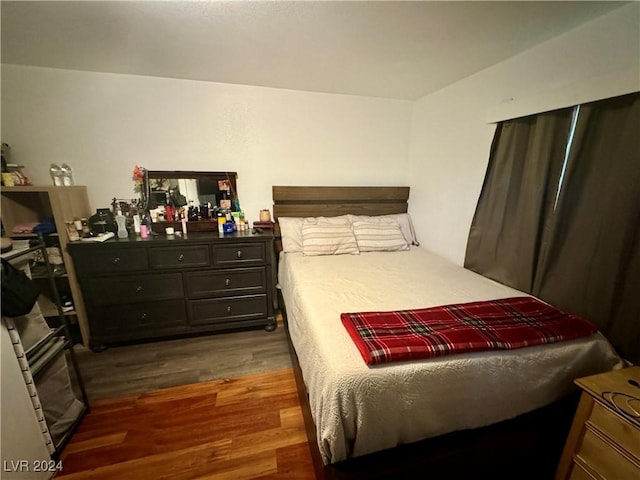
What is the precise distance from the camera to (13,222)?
207 centimetres

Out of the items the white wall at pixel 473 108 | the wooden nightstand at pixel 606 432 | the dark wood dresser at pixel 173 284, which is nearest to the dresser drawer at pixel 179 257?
the dark wood dresser at pixel 173 284

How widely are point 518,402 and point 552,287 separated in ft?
2.58

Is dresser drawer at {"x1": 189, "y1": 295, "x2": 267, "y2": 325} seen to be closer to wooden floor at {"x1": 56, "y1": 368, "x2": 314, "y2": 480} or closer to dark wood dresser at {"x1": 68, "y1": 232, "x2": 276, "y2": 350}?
dark wood dresser at {"x1": 68, "y1": 232, "x2": 276, "y2": 350}

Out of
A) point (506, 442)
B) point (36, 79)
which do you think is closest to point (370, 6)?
point (506, 442)

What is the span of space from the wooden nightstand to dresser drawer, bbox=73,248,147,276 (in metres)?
2.68

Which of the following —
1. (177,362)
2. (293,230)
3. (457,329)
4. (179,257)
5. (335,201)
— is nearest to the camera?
(457,329)

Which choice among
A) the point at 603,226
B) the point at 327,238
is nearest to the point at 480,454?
the point at 603,226

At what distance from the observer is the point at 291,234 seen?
99.9 inches

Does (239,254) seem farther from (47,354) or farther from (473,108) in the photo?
(473,108)

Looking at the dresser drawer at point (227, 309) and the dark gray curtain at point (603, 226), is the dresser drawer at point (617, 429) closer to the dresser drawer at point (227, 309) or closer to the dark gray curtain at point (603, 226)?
the dark gray curtain at point (603, 226)

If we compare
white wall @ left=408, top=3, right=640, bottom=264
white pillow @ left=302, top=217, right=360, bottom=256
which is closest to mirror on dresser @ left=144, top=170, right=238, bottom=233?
white pillow @ left=302, top=217, right=360, bottom=256

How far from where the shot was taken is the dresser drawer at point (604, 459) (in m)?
0.92

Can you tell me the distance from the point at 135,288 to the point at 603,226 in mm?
3025

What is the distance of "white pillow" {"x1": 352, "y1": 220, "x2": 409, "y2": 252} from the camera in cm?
255
